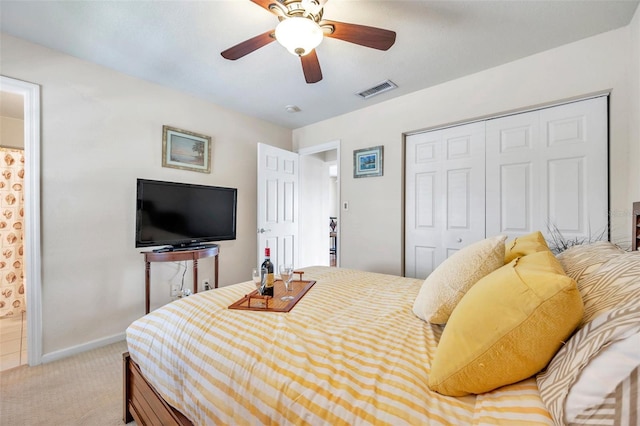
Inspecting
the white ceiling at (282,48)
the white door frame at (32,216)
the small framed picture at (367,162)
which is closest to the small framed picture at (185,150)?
the white ceiling at (282,48)

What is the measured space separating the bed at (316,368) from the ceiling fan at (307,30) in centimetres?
143

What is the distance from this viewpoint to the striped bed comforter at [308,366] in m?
0.65

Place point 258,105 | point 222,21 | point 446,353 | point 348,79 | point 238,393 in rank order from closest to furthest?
point 446,353, point 238,393, point 222,21, point 348,79, point 258,105

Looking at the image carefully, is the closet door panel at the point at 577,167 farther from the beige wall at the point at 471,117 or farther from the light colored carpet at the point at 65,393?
the light colored carpet at the point at 65,393

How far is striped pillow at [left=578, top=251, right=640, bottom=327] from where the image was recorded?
2.16ft

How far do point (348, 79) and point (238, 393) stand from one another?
8.78ft

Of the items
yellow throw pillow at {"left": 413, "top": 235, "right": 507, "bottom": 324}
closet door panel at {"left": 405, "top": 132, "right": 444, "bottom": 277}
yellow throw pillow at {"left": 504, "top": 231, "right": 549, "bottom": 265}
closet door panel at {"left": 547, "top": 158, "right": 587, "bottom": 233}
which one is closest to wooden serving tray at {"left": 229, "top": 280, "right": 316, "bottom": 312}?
yellow throw pillow at {"left": 413, "top": 235, "right": 507, "bottom": 324}

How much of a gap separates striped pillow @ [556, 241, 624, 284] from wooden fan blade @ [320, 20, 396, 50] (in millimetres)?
1442

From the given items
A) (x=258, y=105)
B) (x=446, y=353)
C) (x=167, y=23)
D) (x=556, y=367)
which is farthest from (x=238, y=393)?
(x=258, y=105)

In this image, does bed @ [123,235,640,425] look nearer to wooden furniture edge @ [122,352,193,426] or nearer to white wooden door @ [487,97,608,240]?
wooden furniture edge @ [122,352,193,426]

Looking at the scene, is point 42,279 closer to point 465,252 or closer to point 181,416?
point 181,416

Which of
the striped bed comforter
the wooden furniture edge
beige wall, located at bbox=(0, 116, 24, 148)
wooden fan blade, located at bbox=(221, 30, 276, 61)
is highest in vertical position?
wooden fan blade, located at bbox=(221, 30, 276, 61)

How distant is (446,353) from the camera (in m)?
0.72

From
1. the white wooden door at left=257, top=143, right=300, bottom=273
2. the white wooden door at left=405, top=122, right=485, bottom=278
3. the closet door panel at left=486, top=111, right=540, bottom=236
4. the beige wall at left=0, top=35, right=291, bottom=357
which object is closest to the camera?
the beige wall at left=0, top=35, right=291, bottom=357
